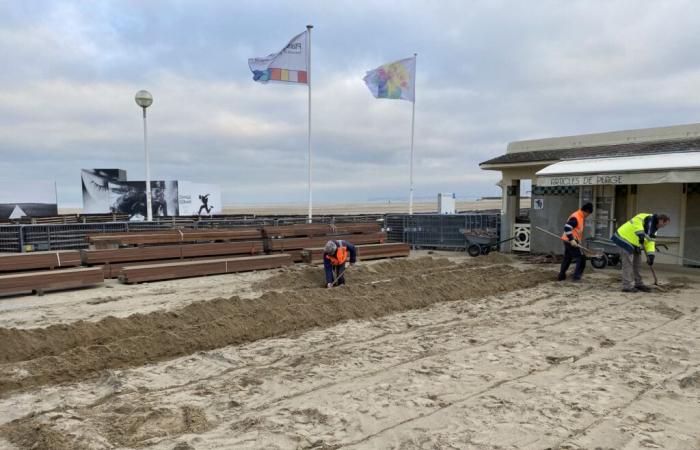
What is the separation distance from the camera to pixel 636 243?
9219mm

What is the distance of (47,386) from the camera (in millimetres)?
4645

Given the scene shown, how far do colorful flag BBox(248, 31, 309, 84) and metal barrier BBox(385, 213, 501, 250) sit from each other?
6.83 metres

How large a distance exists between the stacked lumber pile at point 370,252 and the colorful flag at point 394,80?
28.1 ft

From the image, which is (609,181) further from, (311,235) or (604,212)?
(311,235)

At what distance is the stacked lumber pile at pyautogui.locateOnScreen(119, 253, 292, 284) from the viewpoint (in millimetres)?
10648

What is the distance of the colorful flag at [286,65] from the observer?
17.7 meters

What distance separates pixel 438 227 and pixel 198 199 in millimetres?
15766

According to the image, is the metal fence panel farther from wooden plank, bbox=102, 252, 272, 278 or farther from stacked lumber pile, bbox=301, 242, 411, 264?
stacked lumber pile, bbox=301, 242, 411, 264

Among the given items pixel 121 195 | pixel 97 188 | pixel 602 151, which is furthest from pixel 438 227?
pixel 97 188

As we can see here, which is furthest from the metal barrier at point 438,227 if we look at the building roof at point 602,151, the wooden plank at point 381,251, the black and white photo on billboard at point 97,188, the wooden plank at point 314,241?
the black and white photo on billboard at point 97,188

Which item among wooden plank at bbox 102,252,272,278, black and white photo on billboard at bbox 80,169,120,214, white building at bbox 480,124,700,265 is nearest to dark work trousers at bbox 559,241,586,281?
white building at bbox 480,124,700,265

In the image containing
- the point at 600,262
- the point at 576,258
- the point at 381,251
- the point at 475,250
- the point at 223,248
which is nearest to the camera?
the point at 576,258

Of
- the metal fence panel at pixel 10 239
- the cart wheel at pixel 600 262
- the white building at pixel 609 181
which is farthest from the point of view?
the metal fence panel at pixel 10 239

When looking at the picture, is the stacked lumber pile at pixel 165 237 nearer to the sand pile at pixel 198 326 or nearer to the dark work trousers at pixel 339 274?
the sand pile at pixel 198 326
